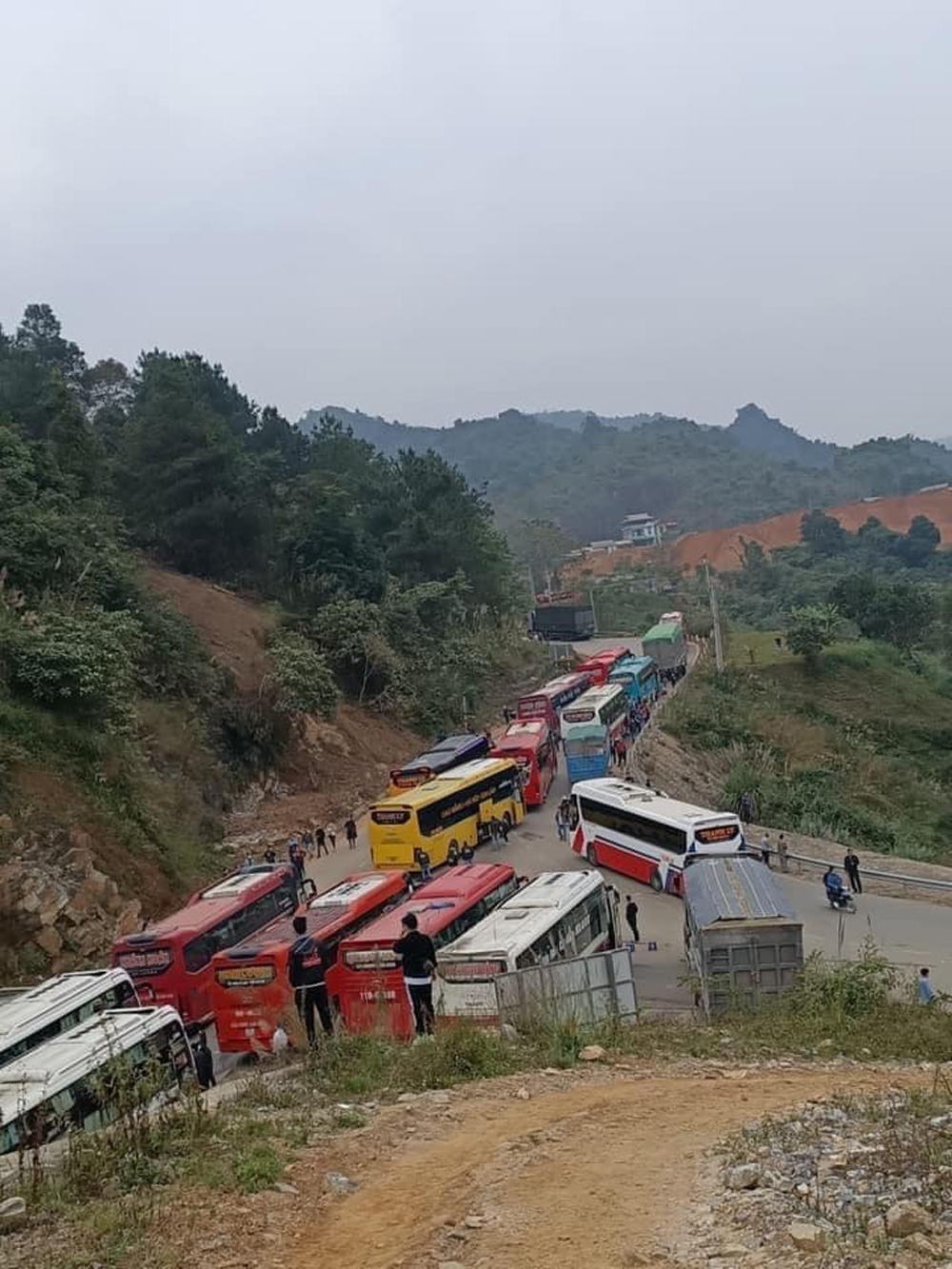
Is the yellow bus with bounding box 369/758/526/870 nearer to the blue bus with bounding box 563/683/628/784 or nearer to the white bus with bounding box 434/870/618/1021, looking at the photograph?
the blue bus with bounding box 563/683/628/784

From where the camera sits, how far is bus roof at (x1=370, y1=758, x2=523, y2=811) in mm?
25500

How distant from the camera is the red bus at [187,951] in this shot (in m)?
17.9

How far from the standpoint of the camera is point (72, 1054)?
12.3m

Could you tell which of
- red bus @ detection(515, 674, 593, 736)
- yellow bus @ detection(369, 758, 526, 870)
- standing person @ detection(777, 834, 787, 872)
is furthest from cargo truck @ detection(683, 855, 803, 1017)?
red bus @ detection(515, 674, 593, 736)

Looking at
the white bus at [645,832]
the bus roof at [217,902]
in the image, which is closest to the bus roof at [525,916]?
the white bus at [645,832]

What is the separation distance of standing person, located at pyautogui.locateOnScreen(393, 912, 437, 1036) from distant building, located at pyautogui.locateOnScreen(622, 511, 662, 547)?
396 ft

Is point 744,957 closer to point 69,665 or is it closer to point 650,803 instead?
point 650,803

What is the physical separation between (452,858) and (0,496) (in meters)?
16.2

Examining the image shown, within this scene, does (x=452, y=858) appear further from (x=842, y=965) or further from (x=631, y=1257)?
(x=631, y=1257)

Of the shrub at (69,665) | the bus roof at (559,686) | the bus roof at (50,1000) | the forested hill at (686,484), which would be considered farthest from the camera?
the forested hill at (686,484)

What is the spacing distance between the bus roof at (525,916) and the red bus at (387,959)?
0.46m

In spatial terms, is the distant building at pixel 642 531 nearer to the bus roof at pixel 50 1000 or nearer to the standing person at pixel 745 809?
the standing person at pixel 745 809

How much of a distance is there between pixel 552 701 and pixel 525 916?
23586mm

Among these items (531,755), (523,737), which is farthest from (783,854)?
(523,737)
